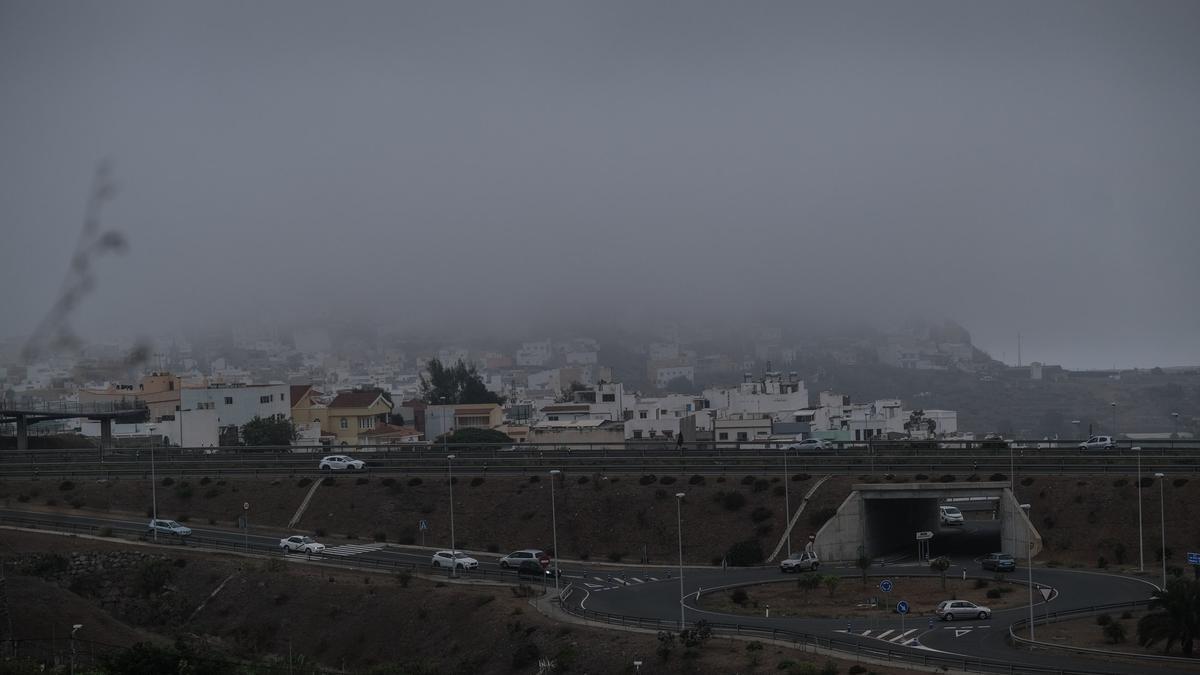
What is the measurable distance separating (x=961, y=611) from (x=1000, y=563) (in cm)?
1083

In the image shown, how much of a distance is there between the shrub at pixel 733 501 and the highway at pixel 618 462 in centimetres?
469

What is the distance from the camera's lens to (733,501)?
70312 millimetres

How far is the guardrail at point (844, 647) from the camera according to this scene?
40.0 metres

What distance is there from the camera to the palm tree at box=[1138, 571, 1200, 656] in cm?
4284

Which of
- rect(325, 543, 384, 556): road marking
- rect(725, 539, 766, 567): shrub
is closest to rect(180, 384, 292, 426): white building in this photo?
rect(325, 543, 384, 556): road marking

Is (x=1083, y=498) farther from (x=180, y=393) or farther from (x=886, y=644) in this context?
(x=180, y=393)

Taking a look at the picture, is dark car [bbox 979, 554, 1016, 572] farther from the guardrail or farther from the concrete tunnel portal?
the guardrail

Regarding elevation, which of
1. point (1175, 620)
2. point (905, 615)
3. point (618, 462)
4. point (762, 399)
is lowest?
point (905, 615)

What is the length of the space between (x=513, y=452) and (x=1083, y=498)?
35.0 m

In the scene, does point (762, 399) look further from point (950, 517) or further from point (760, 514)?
point (760, 514)

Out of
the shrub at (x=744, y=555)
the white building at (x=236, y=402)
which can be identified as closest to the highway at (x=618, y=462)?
the shrub at (x=744, y=555)

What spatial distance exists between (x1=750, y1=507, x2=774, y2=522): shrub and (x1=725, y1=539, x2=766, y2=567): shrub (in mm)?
3018

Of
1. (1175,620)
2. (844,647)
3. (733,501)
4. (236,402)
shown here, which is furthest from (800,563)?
(236,402)

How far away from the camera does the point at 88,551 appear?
64125 mm
